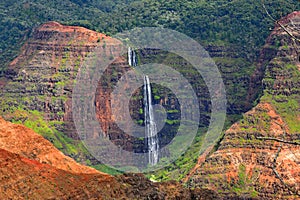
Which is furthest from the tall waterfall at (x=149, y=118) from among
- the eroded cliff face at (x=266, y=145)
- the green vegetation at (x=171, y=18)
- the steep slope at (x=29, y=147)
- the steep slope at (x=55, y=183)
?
the steep slope at (x=55, y=183)

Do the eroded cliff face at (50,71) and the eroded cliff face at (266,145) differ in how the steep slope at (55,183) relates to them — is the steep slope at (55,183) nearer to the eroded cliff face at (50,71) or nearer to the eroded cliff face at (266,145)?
the eroded cliff face at (266,145)

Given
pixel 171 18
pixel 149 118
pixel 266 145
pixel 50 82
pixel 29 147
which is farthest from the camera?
pixel 171 18

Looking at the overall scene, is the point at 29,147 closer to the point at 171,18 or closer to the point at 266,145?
the point at 266,145

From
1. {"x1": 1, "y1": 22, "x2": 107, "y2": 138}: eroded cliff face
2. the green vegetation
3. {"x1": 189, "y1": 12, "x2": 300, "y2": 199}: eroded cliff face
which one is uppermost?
the green vegetation

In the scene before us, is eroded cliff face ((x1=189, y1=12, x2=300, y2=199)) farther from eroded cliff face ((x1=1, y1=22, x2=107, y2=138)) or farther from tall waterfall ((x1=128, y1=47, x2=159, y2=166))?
eroded cliff face ((x1=1, y1=22, x2=107, y2=138))

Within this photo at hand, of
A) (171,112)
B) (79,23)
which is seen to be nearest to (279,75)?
(171,112)

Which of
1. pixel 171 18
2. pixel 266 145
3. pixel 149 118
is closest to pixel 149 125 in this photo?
pixel 149 118

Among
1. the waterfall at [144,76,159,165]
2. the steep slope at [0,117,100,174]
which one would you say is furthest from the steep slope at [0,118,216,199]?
the waterfall at [144,76,159,165]
